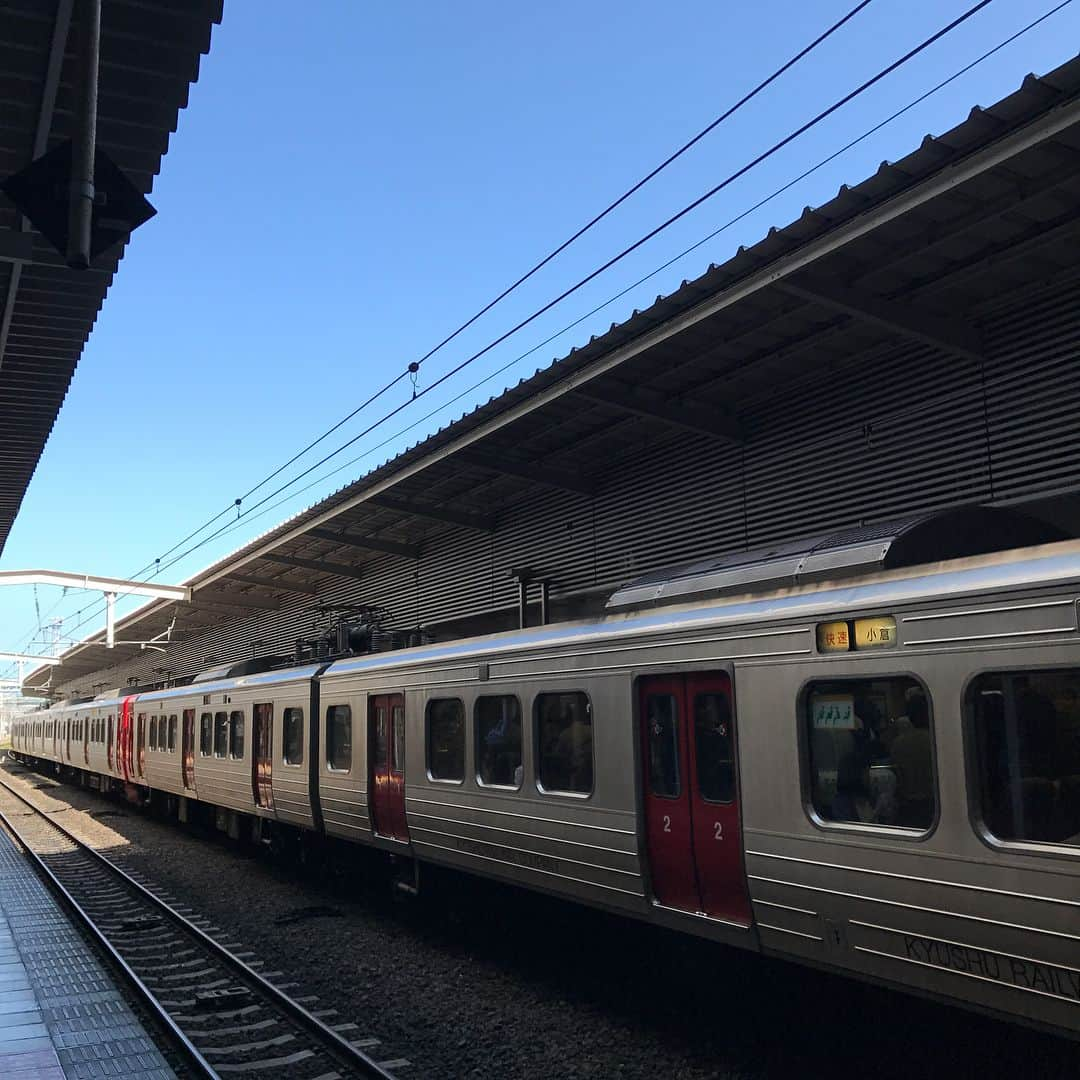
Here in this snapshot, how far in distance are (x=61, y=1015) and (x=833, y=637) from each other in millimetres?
5580

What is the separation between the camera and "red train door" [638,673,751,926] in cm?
594

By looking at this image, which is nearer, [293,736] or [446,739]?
[446,739]

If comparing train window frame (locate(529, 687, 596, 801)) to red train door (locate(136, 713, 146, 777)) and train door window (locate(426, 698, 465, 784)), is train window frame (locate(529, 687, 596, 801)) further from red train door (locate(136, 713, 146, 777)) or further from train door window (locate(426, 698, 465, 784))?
red train door (locate(136, 713, 146, 777))

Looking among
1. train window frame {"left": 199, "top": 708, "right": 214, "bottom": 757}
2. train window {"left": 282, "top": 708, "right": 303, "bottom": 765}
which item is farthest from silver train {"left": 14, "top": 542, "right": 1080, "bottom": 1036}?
train window frame {"left": 199, "top": 708, "right": 214, "bottom": 757}

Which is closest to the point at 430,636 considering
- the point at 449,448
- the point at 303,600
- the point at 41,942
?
the point at 449,448

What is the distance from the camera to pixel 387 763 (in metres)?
10.2

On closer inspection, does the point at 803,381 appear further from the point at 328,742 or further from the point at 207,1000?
the point at 207,1000

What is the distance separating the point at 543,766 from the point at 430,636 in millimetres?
5106

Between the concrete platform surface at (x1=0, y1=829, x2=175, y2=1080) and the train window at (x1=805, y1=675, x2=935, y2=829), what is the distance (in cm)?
393

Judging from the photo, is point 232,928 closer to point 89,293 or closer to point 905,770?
point 89,293

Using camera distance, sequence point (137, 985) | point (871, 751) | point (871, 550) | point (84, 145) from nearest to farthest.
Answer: point (84, 145) → point (871, 751) → point (871, 550) → point (137, 985)

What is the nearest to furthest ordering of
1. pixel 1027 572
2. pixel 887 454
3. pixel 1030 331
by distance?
pixel 1027 572 < pixel 1030 331 < pixel 887 454

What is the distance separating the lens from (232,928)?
10406 millimetres

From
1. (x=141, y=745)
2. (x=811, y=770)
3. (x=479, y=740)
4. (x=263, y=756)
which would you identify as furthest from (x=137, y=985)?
(x=141, y=745)
